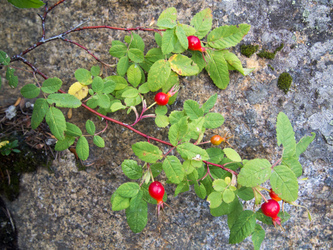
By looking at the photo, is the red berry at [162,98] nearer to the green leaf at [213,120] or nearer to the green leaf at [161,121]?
the green leaf at [161,121]

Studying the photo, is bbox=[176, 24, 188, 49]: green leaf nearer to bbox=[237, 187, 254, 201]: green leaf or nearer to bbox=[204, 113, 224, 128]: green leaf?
bbox=[204, 113, 224, 128]: green leaf

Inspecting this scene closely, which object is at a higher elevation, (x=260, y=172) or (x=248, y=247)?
(x=260, y=172)

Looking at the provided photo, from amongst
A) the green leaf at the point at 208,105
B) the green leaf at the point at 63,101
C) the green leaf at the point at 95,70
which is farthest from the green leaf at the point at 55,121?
the green leaf at the point at 208,105

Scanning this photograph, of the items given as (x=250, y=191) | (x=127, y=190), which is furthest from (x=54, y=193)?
(x=250, y=191)

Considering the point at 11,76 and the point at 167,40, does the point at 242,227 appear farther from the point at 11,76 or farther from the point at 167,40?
the point at 11,76

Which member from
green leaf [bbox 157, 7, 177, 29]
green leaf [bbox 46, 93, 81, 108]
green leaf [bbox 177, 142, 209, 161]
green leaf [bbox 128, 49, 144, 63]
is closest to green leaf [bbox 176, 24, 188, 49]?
green leaf [bbox 157, 7, 177, 29]

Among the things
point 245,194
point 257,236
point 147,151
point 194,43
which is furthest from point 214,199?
point 194,43

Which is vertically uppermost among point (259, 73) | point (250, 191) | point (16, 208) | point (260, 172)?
point (259, 73)

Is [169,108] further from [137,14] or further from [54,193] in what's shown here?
[54,193]
